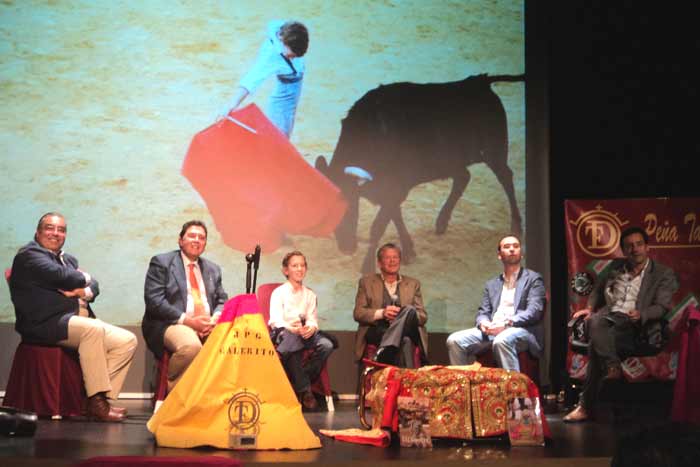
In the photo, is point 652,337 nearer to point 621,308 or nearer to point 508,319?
point 621,308

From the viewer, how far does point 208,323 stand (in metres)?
5.21

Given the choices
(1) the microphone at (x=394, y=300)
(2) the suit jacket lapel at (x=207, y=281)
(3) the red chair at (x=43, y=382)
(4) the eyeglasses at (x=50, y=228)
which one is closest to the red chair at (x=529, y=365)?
(1) the microphone at (x=394, y=300)

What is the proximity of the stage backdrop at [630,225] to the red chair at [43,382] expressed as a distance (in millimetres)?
3509

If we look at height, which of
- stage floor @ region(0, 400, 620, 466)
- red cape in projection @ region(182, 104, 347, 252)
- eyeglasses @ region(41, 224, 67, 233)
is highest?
red cape in projection @ region(182, 104, 347, 252)

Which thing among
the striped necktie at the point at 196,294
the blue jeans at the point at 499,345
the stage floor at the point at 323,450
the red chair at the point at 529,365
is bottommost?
the stage floor at the point at 323,450

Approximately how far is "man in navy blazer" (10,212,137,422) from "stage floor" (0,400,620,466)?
340 mm

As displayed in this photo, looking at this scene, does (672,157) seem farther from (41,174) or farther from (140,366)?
(41,174)

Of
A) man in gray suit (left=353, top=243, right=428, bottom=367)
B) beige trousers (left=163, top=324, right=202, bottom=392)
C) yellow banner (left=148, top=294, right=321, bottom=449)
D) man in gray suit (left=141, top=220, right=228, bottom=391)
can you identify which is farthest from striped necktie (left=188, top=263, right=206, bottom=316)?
yellow banner (left=148, top=294, right=321, bottom=449)

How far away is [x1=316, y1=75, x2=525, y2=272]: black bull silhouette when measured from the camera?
6531 mm

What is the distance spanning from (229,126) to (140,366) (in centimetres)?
196

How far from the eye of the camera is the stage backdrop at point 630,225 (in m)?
6.22

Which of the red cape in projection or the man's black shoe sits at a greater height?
the red cape in projection

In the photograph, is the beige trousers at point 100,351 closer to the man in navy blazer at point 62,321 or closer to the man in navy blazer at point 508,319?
the man in navy blazer at point 62,321

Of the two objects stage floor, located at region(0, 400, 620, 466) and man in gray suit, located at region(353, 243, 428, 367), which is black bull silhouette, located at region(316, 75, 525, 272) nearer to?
man in gray suit, located at region(353, 243, 428, 367)
